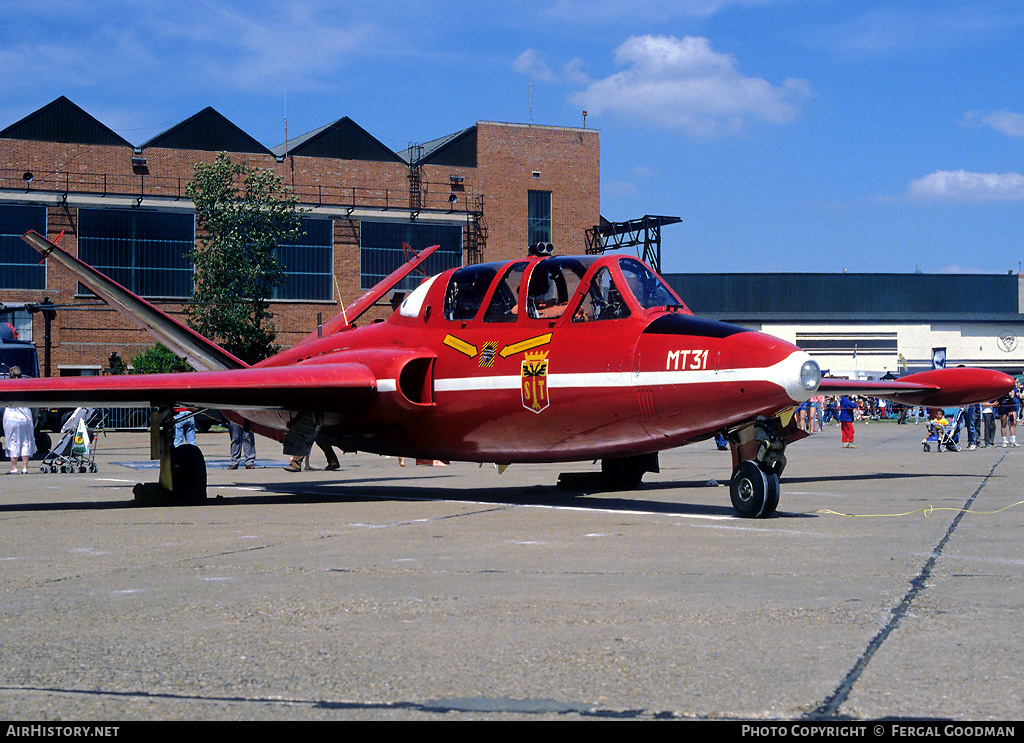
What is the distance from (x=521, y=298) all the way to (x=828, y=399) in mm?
58147

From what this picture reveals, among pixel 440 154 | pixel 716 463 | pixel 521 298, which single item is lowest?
pixel 716 463

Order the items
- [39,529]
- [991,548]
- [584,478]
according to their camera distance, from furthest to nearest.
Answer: [584,478] < [39,529] < [991,548]

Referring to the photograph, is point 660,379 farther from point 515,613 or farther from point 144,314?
point 144,314

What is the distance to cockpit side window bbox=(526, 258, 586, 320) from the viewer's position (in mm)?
12188

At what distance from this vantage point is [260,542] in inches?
368

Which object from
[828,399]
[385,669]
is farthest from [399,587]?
[828,399]

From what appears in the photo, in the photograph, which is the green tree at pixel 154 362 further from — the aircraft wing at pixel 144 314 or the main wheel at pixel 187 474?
the main wheel at pixel 187 474

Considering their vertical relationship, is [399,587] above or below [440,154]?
below

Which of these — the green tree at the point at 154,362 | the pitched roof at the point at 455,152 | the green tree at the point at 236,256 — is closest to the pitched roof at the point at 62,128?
the green tree at the point at 236,256

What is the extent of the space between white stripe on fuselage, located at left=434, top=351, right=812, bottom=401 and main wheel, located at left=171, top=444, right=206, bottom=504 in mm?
3391

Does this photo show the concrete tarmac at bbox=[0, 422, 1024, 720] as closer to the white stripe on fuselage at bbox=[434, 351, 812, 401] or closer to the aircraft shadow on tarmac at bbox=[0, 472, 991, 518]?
the aircraft shadow on tarmac at bbox=[0, 472, 991, 518]

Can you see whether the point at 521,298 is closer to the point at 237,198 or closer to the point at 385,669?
the point at 385,669

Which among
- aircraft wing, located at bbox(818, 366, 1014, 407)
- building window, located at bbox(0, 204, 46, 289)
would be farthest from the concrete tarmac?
building window, located at bbox(0, 204, 46, 289)

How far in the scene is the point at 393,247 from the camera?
2744 inches
